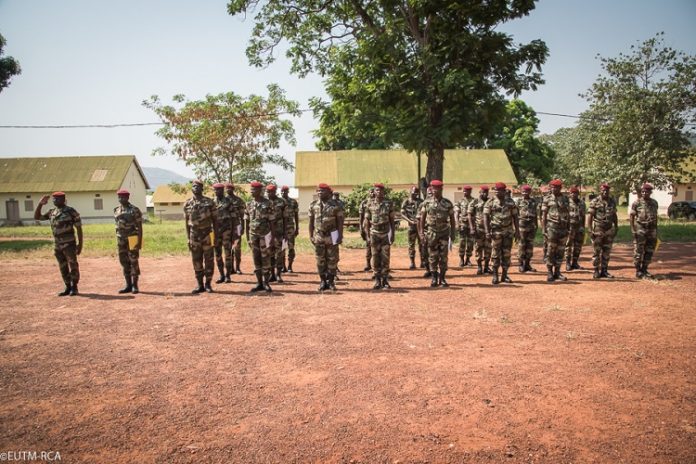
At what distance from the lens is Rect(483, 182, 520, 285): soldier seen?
9.80m

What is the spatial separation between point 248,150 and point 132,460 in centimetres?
2287

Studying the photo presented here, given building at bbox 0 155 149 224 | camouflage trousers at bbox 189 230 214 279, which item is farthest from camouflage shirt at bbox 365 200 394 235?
building at bbox 0 155 149 224

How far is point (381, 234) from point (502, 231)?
2.78 metres

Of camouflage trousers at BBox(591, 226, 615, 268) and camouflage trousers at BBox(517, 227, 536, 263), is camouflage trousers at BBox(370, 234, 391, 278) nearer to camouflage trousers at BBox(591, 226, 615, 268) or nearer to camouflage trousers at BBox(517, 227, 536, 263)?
camouflage trousers at BBox(517, 227, 536, 263)

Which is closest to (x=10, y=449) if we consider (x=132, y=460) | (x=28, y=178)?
(x=132, y=460)

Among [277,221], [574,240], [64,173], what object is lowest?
[574,240]

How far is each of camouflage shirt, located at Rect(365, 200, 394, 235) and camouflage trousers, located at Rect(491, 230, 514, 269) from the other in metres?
2.46

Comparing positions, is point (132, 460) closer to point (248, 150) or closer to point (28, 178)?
point (248, 150)

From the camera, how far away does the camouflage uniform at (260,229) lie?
29.8ft

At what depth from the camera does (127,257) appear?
30.2 ft

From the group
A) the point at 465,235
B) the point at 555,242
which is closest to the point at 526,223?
the point at 555,242

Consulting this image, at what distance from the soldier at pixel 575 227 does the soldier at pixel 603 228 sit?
379 mm

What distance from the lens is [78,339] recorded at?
6367 millimetres

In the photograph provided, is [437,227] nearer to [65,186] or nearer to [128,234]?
[128,234]
